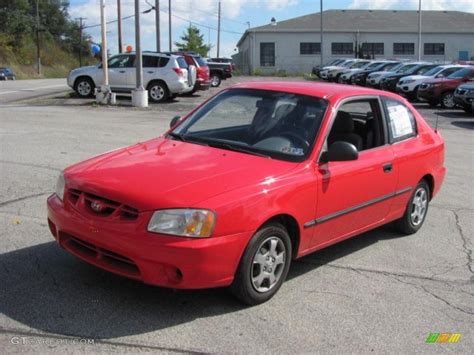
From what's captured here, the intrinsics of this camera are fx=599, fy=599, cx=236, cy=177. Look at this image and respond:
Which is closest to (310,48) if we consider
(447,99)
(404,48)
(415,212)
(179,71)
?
(404,48)

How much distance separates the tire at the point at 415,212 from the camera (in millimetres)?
6095

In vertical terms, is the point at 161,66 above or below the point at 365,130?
above

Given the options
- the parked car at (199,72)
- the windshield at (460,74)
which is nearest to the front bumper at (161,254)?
the parked car at (199,72)

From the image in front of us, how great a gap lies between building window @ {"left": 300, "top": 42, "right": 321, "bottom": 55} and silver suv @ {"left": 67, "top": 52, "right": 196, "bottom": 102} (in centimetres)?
4221

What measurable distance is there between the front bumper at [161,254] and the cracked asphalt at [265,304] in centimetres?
29

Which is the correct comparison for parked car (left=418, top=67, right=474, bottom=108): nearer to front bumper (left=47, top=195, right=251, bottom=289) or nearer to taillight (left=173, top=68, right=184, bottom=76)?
taillight (left=173, top=68, right=184, bottom=76)

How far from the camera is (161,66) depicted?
71.6ft

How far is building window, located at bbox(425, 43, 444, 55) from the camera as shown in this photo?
2446 inches

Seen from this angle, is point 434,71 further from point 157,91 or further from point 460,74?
point 157,91

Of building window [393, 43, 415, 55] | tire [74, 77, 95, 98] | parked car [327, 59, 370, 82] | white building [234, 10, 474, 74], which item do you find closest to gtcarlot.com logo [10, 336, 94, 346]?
tire [74, 77, 95, 98]

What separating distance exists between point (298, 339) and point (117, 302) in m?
1.28

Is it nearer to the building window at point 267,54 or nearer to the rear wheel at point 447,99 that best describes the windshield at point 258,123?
the rear wheel at point 447,99

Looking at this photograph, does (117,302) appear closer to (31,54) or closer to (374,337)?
(374,337)

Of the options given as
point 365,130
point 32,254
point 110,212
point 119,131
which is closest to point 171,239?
point 110,212
